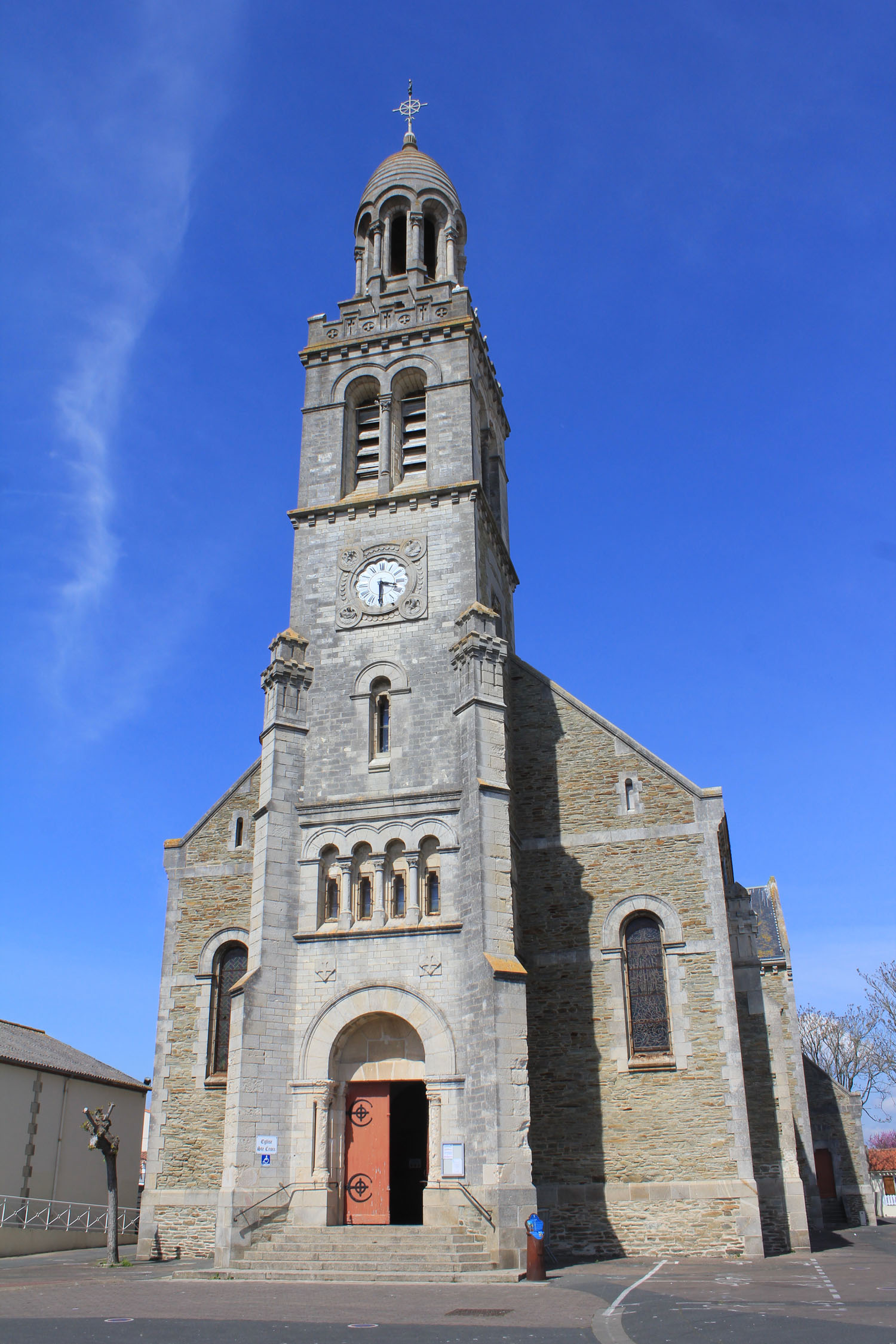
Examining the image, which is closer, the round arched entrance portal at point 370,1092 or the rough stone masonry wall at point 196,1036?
the round arched entrance portal at point 370,1092

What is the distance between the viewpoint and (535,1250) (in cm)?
1555

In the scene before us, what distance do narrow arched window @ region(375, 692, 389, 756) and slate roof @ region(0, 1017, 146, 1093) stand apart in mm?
13687

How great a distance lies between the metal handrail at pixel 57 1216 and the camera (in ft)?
84.3

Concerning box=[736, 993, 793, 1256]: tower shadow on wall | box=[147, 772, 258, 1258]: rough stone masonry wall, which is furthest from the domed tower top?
box=[736, 993, 793, 1256]: tower shadow on wall

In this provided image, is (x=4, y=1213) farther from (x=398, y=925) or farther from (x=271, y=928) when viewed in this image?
(x=398, y=925)

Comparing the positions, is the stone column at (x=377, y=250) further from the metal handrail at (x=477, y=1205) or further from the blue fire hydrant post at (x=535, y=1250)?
the blue fire hydrant post at (x=535, y=1250)

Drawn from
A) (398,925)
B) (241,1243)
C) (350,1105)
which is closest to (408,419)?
(398,925)

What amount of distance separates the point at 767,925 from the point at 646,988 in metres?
15.5

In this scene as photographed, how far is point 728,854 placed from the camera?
2622cm

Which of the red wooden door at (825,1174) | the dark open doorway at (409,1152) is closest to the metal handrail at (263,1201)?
the dark open doorway at (409,1152)

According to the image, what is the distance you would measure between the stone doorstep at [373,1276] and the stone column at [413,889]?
5.95 metres

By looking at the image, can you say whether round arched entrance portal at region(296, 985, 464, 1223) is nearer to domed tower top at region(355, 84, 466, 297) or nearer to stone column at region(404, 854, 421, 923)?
stone column at region(404, 854, 421, 923)

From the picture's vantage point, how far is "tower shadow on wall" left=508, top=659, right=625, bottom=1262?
19.5 metres

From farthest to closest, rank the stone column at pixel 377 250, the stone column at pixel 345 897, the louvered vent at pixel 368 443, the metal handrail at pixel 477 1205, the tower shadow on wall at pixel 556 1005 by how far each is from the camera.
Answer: the stone column at pixel 377 250
the louvered vent at pixel 368 443
the stone column at pixel 345 897
the tower shadow on wall at pixel 556 1005
the metal handrail at pixel 477 1205
